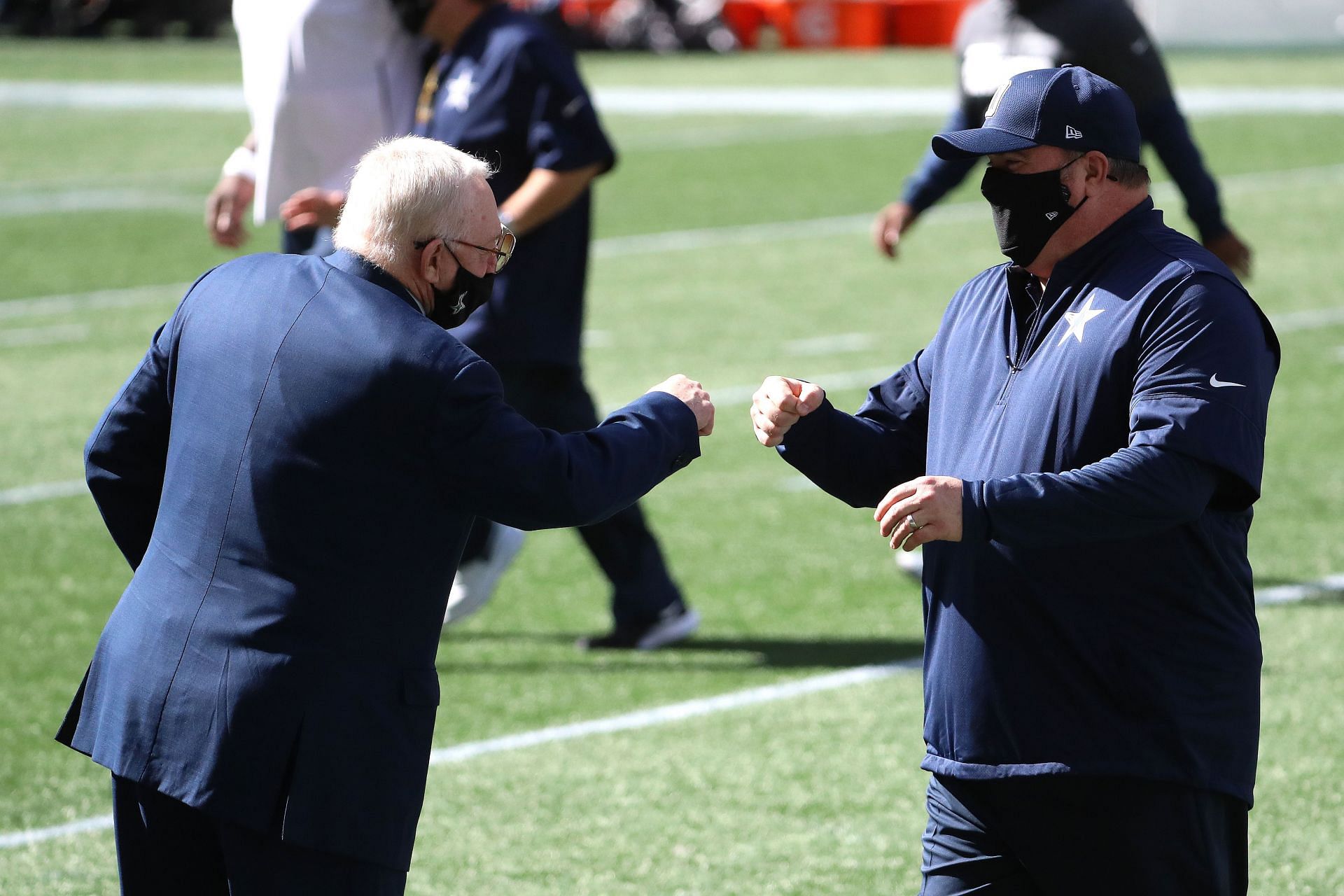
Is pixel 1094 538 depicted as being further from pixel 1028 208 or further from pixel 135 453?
pixel 135 453

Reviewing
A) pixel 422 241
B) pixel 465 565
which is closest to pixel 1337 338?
pixel 465 565

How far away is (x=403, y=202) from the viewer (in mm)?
3455

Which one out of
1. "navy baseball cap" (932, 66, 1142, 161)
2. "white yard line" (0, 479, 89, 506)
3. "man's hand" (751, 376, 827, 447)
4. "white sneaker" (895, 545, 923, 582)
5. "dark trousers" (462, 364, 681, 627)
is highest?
"navy baseball cap" (932, 66, 1142, 161)

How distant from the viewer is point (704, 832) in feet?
17.7

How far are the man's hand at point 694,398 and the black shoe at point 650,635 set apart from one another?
323 cm

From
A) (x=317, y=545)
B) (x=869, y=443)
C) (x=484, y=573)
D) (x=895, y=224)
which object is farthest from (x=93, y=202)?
(x=317, y=545)

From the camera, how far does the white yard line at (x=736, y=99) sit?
1033 inches

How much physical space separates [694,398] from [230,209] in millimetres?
3882

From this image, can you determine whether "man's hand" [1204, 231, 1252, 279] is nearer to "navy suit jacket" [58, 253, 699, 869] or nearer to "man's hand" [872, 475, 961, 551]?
"man's hand" [872, 475, 961, 551]

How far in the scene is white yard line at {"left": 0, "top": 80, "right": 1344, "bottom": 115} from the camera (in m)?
26.2

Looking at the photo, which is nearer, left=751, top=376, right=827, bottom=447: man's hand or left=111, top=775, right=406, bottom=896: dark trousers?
left=111, top=775, right=406, bottom=896: dark trousers

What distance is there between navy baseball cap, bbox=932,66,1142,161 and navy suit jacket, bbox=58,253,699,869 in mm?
950

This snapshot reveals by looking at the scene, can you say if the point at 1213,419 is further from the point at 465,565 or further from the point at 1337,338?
the point at 1337,338

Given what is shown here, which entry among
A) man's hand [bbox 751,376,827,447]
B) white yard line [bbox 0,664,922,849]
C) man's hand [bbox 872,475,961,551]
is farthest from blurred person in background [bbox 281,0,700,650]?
man's hand [bbox 872,475,961,551]
